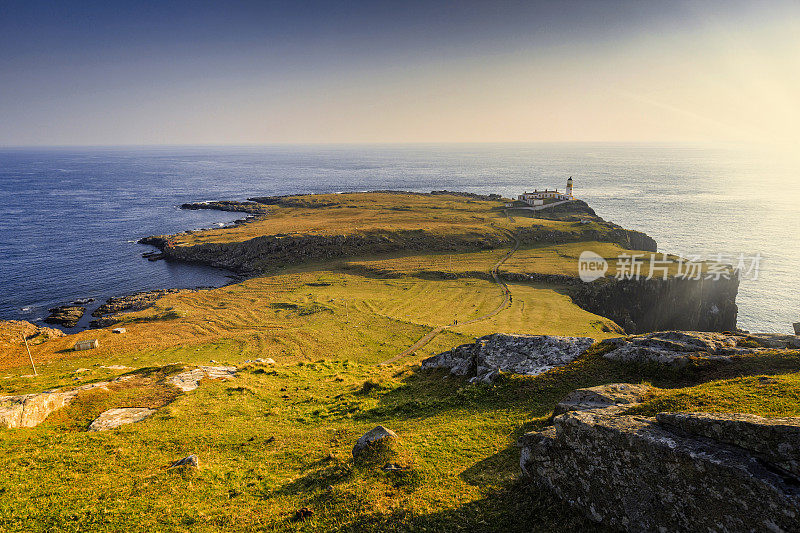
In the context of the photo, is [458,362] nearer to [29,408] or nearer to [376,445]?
[376,445]

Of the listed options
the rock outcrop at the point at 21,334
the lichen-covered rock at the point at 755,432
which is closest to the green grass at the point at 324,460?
the lichen-covered rock at the point at 755,432

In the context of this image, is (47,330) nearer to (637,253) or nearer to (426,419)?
(426,419)

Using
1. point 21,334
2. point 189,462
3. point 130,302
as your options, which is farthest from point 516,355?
point 130,302

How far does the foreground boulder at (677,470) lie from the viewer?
8008mm

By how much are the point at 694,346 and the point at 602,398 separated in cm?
Answer: 818

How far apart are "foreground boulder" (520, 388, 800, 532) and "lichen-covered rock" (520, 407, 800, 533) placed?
0.06ft

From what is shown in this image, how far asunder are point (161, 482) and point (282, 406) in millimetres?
10867

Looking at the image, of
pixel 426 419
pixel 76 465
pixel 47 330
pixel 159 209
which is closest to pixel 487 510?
pixel 426 419

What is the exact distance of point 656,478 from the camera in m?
9.52

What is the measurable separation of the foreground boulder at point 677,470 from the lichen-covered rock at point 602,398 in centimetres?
313

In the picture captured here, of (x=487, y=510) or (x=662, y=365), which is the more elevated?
(x=662, y=365)

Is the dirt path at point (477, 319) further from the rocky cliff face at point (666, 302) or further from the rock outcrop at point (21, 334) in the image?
the rock outcrop at point (21, 334)

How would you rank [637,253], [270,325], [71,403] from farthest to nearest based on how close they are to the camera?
[637,253]
[270,325]
[71,403]

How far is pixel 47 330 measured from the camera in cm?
6431
